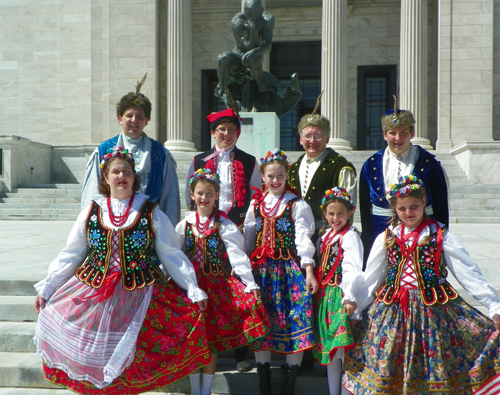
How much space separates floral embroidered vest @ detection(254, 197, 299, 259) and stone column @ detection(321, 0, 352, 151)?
1177 centimetres

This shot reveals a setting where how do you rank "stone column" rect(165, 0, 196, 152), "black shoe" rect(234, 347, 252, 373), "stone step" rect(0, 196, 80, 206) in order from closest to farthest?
"black shoe" rect(234, 347, 252, 373)
"stone step" rect(0, 196, 80, 206)
"stone column" rect(165, 0, 196, 152)

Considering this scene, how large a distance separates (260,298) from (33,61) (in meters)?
18.7

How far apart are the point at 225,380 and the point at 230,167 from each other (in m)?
1.76

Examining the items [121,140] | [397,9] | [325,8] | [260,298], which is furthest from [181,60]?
[260,298]

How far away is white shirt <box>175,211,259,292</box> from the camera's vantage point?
3488mm

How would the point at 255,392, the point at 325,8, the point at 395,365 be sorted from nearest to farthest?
the point at 395,365, the point at 255,392, the point at 325,8

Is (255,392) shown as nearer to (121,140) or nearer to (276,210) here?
(276,210)

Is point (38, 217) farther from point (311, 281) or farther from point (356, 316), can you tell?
point (356, 316)

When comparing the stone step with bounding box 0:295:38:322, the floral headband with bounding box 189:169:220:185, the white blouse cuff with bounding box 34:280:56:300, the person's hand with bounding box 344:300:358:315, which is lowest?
the stone step with bounding box 0:295:38:322

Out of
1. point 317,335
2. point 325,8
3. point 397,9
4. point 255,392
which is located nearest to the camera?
point 317,335

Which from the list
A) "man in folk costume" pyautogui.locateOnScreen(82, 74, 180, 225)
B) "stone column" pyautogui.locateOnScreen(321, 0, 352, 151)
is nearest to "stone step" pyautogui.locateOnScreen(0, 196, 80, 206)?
"stone column" pyautogui.locateOnScreen(321, 0, 352, 151)

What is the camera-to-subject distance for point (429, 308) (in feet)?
10.4

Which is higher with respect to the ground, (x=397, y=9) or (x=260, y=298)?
(x=397, y=9)

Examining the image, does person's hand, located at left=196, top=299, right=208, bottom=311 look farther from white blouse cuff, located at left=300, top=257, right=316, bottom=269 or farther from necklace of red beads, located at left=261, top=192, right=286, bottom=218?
necklace of red beads, located at left=261, top=192, right=286, bottom=218
